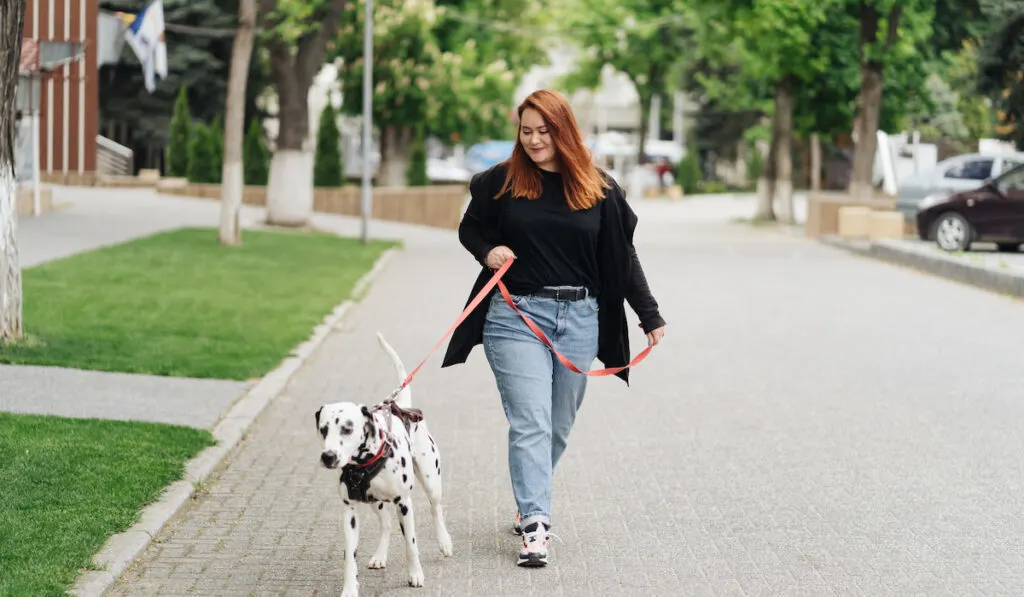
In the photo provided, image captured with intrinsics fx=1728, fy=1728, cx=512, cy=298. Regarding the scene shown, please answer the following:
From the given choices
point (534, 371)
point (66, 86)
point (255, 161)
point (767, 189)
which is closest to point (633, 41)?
point (767, 189)

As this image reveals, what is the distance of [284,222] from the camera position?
3438 centimetres

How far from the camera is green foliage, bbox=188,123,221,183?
156ft

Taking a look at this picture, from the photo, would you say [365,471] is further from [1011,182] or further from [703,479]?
[1011,182]

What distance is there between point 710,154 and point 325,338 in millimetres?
85602

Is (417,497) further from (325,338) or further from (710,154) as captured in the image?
(710,154)

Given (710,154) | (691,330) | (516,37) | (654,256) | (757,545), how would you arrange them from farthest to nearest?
(710,154) → (516,37) → (654,256) → (691,330) → (757,545)

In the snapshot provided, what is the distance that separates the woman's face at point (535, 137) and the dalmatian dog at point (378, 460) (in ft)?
3.28

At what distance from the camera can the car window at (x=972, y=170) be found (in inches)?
1426

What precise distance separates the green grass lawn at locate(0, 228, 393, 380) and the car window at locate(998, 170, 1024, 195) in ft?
37.5

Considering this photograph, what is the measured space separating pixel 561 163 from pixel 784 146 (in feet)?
135

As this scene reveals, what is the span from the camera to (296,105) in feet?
110

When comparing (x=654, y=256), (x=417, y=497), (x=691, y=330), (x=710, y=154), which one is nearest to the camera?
(x=417, y=497)

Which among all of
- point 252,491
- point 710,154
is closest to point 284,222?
point 252,491

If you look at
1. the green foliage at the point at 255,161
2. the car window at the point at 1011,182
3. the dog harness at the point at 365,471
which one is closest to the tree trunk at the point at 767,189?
the green foliage at the point at 255,161
